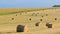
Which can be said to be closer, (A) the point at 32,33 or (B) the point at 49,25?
(A) the point at 32,33

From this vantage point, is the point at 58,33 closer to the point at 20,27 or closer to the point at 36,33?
the point at 36,33

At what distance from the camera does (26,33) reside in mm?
20453

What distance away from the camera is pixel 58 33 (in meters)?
20.7

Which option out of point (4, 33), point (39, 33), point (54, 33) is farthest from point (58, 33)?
point (4, 33)

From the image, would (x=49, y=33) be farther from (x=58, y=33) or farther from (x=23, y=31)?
(x=23, y=31)

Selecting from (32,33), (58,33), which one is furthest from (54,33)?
(32,33)

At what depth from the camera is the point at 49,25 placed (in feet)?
82.9

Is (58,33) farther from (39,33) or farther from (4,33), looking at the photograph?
(4,33)

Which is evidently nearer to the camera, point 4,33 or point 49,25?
point 4,33

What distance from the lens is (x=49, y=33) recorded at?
2055 centimetres

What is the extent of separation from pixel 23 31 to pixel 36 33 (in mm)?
1170

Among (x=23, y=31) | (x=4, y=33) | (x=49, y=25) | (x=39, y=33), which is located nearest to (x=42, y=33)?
(x=39, y=33)

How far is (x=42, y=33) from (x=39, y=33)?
26cm

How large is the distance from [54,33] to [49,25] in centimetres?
461
